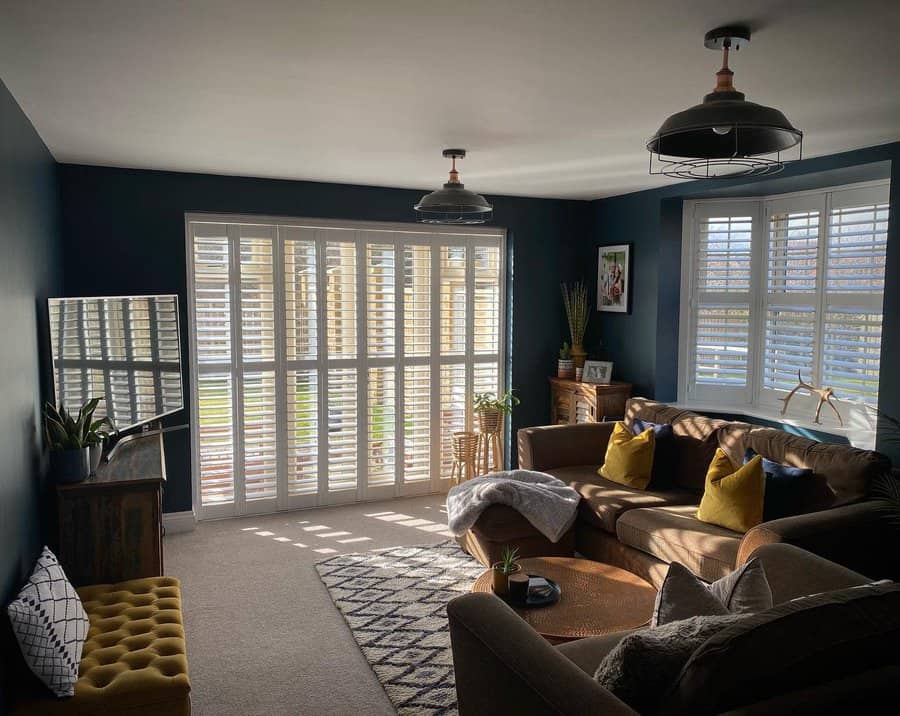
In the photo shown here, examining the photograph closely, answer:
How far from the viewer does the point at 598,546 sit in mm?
4273

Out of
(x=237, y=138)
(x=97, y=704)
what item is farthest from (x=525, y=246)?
(x=97, y=704)

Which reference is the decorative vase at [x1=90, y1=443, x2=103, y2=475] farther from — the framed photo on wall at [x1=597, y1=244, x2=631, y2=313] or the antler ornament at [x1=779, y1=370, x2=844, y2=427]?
the antler ornament at [x1=779, y1=370, x2=844, y2=427]

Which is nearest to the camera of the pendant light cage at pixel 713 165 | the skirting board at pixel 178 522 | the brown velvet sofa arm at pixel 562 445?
the pendant light cage at pixel 713 165

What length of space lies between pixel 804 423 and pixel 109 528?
14.1 ft

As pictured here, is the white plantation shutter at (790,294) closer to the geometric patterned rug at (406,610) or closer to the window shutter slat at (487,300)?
the window shutter slat at (487,300)

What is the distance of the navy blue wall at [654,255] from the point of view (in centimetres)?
464

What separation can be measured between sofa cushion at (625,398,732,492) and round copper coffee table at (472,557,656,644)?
1.22 m

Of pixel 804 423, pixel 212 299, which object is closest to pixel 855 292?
pixel 804 423

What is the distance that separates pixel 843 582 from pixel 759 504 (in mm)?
1111

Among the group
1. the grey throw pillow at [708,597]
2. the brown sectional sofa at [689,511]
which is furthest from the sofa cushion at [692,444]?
the grey throw pillow at [708,597]

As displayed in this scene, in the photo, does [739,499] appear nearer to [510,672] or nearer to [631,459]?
[631,459]

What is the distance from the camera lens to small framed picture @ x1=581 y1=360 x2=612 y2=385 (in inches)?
231

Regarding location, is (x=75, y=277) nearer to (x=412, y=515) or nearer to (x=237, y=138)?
(x=237, y=138)

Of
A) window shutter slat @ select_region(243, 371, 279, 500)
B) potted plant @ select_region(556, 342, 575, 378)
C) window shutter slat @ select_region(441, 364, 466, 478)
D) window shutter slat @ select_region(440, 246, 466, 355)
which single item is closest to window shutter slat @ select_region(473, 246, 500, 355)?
window shutter slat @ select_region(440, 246, 466, 355)
